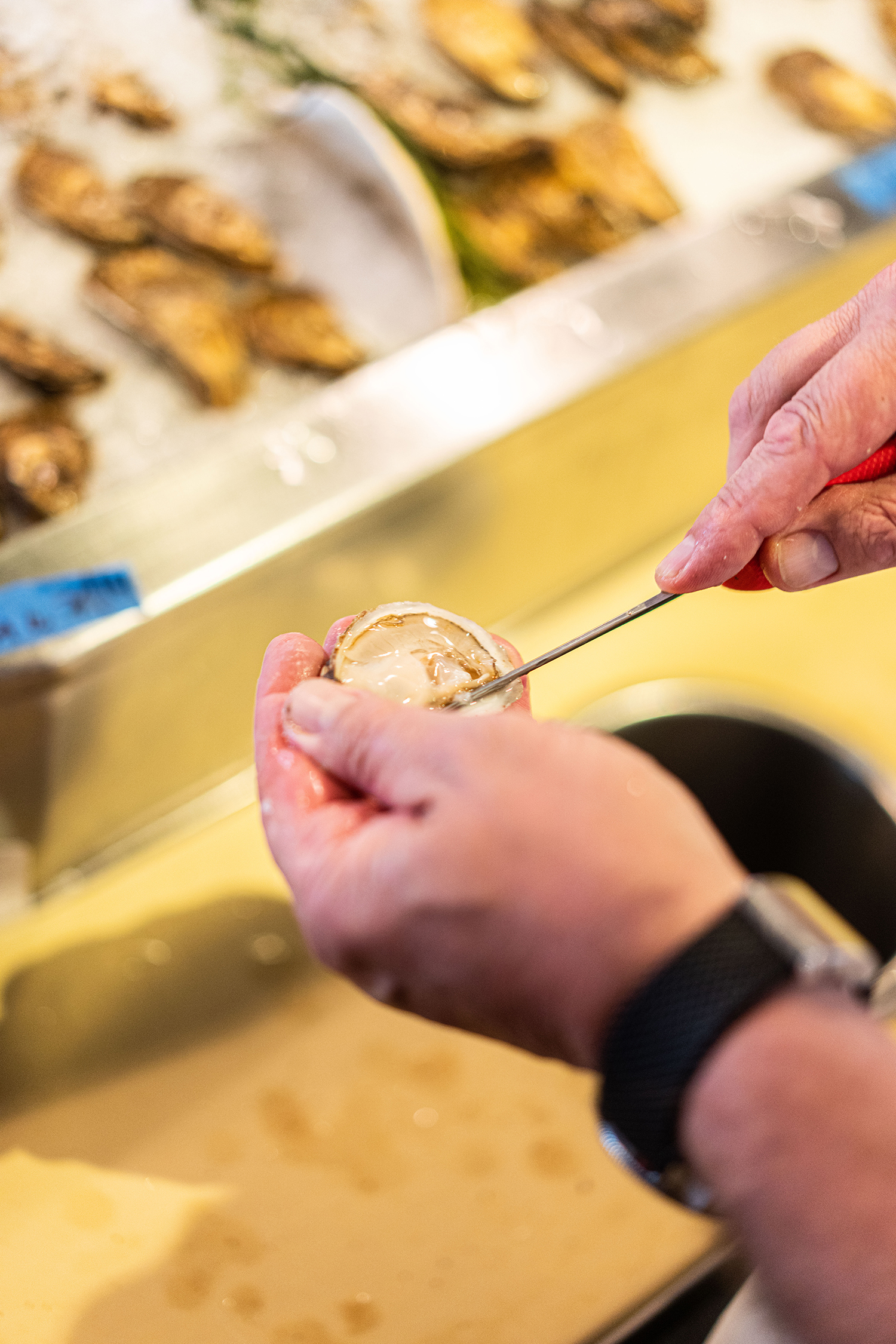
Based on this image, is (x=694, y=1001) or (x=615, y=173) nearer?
(x=694, y=1001)

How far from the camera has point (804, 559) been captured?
0.94 m

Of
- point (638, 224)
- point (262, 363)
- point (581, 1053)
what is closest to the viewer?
point (581, 1053)

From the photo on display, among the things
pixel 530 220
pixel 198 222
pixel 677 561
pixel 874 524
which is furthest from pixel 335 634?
pixel 530 220

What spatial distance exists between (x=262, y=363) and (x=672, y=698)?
87 cm

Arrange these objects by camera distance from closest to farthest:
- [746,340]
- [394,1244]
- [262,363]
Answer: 1. [394,1244]
2. [262,363]
3. [746,340]

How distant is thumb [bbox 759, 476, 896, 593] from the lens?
93 cm

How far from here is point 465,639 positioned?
94 centimetres

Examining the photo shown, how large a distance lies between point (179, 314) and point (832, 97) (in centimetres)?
147

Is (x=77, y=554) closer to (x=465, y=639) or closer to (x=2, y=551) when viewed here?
(x=2, y=551)

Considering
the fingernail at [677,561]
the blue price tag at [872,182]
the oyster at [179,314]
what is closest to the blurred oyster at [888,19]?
the blue price tag at [872,182]

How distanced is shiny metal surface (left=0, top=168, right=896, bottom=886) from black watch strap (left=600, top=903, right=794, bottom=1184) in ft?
2.64

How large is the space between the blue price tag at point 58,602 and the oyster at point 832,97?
1.74 metres

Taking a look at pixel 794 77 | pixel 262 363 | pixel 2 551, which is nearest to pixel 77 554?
pixel 2 551

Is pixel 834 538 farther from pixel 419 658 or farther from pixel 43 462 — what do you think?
pixel 43 462
